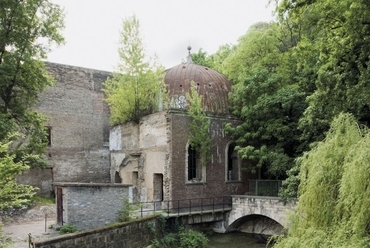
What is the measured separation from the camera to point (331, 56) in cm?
1165

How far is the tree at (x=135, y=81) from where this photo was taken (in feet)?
62.0

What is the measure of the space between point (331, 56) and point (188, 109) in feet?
26.1

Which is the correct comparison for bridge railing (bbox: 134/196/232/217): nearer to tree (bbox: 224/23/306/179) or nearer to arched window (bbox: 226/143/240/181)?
arched window (bbox: 226/143/240/181)

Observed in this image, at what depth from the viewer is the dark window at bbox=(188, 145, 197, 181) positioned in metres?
18.1

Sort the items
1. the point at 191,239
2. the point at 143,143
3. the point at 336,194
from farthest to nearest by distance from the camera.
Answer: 1. the point at 143,143
2. the point at 191,239
3. the point at 336,194

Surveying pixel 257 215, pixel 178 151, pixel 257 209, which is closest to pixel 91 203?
pixel 178 151

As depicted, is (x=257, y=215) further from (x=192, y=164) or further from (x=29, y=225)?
(x=29, y=225)

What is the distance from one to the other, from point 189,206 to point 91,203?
5865mm

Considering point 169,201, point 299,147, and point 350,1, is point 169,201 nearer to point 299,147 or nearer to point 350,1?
point 299,147

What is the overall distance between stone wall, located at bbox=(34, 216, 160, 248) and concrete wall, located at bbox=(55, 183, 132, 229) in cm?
96

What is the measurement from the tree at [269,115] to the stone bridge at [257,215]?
5.78ft

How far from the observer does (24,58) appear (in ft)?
44.0

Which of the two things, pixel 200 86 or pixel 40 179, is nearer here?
pixel 200 86

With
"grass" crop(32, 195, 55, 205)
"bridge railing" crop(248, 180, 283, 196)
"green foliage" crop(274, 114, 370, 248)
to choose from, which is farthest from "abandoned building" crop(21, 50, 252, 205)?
"green foliage" crop(274, 114, 370, 248)
